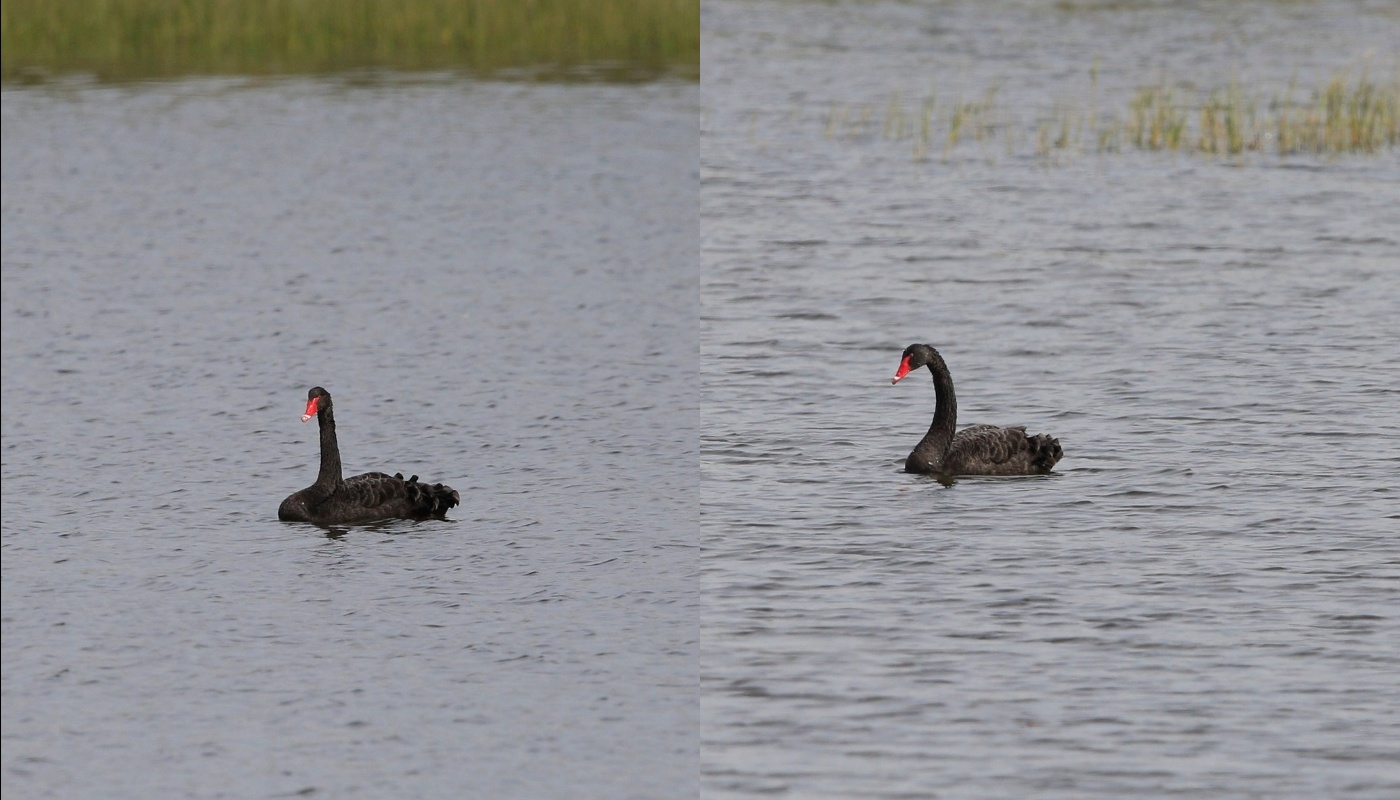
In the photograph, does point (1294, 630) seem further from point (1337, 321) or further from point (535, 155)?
point (535, 155)

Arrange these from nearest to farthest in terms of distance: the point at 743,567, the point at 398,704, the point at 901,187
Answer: the point at 398,704
the point at 743,567
the point at 901,187

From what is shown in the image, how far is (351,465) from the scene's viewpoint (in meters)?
18.3

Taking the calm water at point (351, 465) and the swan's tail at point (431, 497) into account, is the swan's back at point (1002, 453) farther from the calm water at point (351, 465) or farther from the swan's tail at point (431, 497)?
Answer: the swan's tail at point (431, 497)

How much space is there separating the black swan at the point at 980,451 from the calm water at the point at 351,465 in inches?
70.2

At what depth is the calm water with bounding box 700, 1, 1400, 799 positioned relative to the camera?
10.7 metres

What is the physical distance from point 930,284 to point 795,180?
24.5 ft

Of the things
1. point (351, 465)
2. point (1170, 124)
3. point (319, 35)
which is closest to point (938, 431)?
point (351, 465)

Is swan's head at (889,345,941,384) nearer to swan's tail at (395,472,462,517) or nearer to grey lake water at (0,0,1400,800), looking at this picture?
grey lake water at (0,0,1400,800)

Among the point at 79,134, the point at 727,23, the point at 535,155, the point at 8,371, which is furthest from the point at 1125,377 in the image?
A: the point at 727,23

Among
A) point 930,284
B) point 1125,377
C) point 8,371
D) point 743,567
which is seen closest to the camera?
point 743,567

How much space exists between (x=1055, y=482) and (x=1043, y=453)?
0.22 m

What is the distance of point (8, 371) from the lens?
21844 mm

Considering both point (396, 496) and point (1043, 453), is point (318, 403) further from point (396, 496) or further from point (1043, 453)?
point (1043, 453)

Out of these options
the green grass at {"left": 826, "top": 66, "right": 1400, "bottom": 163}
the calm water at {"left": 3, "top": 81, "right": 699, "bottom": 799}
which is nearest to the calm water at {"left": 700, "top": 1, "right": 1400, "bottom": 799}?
the calm water at {"left": 3, "top": 81, "right": 699, "bottom": 799}
